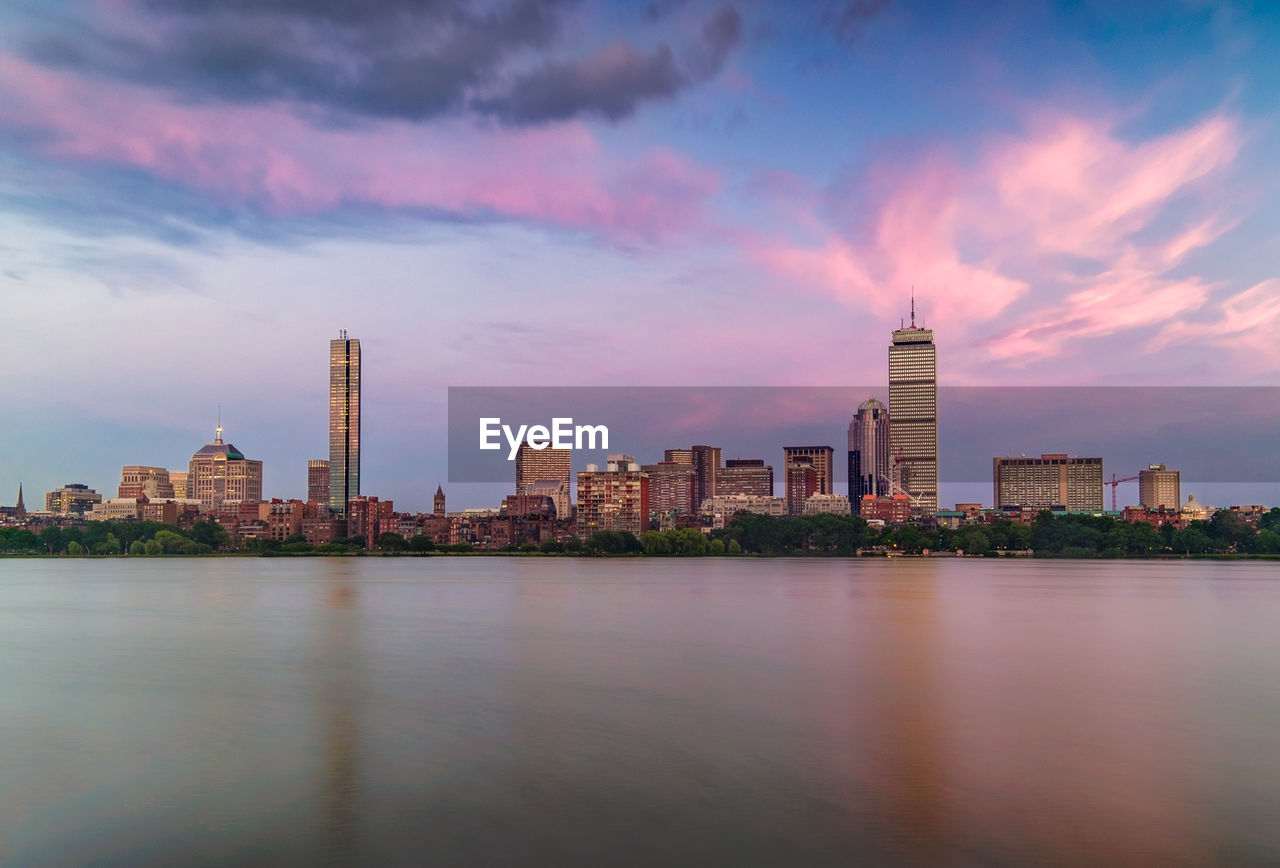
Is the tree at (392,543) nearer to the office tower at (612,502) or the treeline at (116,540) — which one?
the treeline at (116,540)

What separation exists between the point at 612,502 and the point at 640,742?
149m

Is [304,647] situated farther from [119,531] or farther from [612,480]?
[612,480]

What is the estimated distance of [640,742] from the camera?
18.2 metres

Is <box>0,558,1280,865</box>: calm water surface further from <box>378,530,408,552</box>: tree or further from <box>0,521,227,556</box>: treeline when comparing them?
<box>378,530,408,552</box>: tree

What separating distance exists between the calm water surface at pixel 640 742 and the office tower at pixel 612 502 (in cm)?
12389

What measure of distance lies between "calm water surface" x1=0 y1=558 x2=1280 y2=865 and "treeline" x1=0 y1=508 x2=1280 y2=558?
87.5 metres

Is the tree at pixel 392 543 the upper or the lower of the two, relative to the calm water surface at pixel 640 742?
lower

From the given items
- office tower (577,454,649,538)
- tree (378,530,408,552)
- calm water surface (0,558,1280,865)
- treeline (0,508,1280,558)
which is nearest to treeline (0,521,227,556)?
treeline (0,508,1280,558)

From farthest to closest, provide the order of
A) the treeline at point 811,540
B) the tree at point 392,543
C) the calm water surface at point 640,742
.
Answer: the tree at point 392,543
the treeline at point 811,540
the calm water surface at point 640,742

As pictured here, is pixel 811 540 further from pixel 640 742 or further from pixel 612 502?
pixel 640 742

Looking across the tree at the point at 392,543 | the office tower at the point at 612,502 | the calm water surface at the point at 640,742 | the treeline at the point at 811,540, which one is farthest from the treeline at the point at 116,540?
the calm water surface at the point at 640,742

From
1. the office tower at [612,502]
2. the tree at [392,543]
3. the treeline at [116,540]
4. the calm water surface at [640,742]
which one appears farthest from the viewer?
the office tower at [612,502]

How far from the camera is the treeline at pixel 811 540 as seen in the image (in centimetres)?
12619

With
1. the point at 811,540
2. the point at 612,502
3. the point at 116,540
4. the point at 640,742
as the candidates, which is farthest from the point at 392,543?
the point at 640,742
